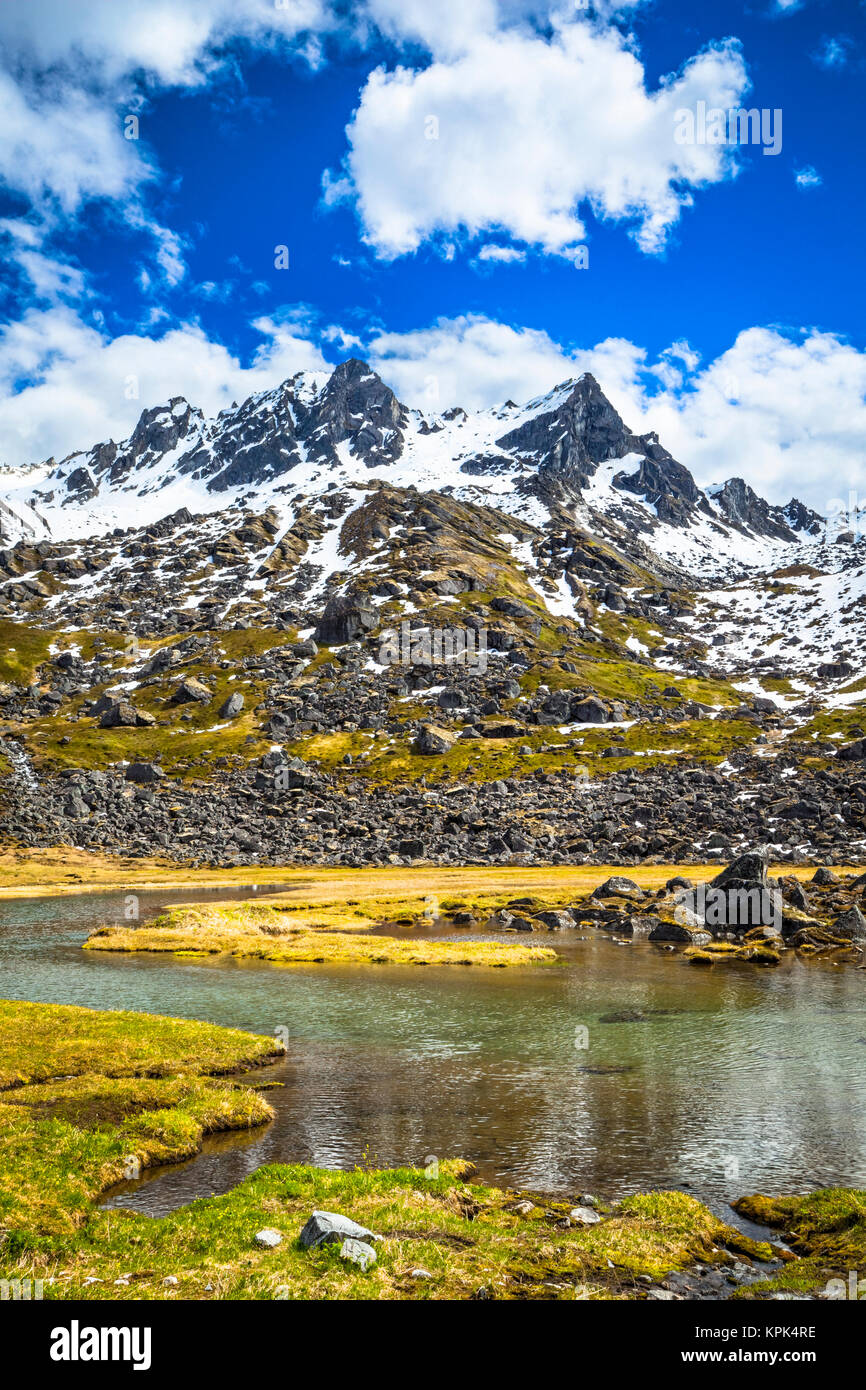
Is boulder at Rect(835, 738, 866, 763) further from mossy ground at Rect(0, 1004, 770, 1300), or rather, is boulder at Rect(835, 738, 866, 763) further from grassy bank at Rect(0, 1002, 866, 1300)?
mossy ground at Rect(0, 1004, 770, 1300)

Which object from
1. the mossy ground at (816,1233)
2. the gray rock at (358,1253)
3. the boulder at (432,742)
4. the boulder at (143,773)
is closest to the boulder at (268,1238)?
the gray rock at (358,1253)

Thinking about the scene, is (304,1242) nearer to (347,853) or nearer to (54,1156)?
(54,1156)

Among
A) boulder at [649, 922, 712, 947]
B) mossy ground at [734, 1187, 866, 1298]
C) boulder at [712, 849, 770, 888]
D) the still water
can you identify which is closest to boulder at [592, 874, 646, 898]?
boulder at [712, 849, 770, 888]

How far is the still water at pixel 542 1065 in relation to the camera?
24.3 m

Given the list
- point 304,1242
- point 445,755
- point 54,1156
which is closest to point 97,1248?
point 304,1242

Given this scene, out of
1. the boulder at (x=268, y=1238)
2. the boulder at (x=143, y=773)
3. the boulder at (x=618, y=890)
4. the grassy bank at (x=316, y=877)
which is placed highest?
the boulder at (x=143, y=773)

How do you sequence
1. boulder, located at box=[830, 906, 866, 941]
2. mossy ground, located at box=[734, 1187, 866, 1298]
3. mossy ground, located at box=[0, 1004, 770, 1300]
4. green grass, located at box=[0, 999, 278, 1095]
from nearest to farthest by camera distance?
1. mossy ground, located at box=[0, 1004, 770, 1300]
2. mossy ground, located at box=[734, 1187, 866, 1298]
3. green grass, located at box=[0, 999, 278, 1095]
4. boulder, located at box=[830, 906, 866, 941]

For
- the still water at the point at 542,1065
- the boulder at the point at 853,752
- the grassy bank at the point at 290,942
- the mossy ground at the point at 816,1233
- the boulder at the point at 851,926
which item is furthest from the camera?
the boulder at the point at 853,752

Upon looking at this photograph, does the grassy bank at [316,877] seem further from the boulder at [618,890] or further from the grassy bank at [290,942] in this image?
the grassy bank at [290,942]

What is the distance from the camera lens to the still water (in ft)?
79.8
